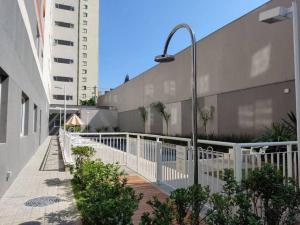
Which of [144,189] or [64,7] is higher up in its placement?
[64,7]

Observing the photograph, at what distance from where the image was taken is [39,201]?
605 centimetres

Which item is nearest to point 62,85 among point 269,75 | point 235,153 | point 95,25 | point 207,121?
point 95,25

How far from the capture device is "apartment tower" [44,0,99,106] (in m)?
48.8

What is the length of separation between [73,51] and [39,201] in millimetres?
47431

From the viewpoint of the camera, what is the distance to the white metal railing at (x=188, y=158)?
4.45 m

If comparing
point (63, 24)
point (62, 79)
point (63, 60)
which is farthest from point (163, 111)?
point (63, 24)

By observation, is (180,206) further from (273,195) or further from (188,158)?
(188,158)

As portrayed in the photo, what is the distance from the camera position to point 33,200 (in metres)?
6.14

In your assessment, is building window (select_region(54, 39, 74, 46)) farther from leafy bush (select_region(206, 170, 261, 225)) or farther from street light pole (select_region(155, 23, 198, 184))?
leafy bush (select_region(206, 170, 261, 225))

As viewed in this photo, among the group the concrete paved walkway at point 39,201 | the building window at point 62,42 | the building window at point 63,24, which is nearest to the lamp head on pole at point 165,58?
the concrete paved walkway at point 39,201

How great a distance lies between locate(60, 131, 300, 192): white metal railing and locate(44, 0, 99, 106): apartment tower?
111 ft

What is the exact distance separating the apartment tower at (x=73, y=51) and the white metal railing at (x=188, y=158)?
33.8 metres

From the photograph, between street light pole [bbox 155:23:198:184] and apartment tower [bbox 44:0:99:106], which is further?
apartment tower [bbox 44:0:99:106]

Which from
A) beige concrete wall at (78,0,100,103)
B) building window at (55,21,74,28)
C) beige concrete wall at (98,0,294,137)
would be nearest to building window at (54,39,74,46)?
building window at (55,21,74,28)
